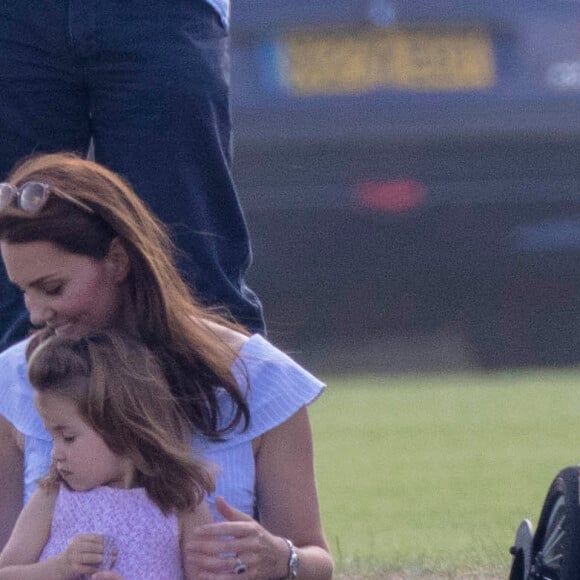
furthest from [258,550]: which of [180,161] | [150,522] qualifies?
[180,161]

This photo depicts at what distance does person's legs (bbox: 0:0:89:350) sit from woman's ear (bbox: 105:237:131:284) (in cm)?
48

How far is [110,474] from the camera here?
2783mm

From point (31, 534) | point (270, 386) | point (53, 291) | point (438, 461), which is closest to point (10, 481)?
point (31, 534)

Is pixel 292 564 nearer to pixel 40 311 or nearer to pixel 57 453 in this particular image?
pixel 57 453

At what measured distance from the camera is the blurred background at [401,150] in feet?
28.8

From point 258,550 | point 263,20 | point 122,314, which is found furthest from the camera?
point 263,20

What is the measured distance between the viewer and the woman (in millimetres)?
2896

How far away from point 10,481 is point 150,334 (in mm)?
325

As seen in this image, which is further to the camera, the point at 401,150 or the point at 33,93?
the point at 401,150

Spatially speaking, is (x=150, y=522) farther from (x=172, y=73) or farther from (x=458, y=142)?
(x=458, y=142)

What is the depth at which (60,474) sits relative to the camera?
2.81 m

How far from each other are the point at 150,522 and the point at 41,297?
386mm

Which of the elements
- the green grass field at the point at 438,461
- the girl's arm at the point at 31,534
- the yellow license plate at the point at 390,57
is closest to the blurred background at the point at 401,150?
the yellow license plate at the point at 390,57

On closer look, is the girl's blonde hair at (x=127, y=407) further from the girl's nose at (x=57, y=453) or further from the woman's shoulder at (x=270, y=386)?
the woman's shoulder at (x=270, y=386)
